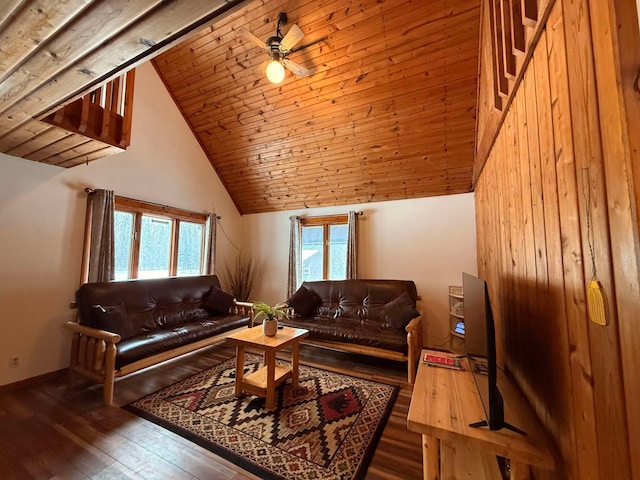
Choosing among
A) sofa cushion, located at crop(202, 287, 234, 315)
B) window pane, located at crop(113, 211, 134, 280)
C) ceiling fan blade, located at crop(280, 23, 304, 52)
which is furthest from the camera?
sofa cushion, located at crop(202, 287, 234, 315)

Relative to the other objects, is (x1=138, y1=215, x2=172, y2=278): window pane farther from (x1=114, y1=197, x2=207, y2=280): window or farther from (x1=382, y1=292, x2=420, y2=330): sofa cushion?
(x1=382, y1=292, x2=420, y2=330): sofa cushion

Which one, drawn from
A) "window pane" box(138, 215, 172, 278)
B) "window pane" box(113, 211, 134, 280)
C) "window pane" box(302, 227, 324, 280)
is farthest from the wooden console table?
"window pane" box(138, 215, 172, 278)

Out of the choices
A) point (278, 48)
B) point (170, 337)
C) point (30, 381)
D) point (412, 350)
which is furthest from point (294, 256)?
point (30, 381)

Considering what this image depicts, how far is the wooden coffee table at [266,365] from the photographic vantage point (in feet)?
7.91

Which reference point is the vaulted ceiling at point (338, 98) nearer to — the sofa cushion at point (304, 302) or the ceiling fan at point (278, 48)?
the ceiling fan at point (278, 48)

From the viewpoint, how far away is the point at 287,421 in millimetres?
2186

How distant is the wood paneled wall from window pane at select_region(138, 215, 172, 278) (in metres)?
4.53

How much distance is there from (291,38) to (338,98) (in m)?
1.15

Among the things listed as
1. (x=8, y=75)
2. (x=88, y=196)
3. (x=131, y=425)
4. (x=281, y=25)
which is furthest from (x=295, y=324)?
(x=281, y=25)

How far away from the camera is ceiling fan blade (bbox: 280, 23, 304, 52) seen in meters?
2.34

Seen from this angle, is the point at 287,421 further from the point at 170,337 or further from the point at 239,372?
the point at 170,337

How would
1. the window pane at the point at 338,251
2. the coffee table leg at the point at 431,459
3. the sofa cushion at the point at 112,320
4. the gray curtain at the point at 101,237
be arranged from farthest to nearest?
the window pane at the point at 338,251, the gray curtain at the point at 101,237, the sofa cushion at the point at 112,320, the coffee table leg at the point at 431,459

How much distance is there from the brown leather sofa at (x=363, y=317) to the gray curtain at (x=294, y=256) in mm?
522

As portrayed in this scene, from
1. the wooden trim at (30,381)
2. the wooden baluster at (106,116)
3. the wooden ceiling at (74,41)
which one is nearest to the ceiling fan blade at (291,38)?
the wooden ceiling at (74,41)
